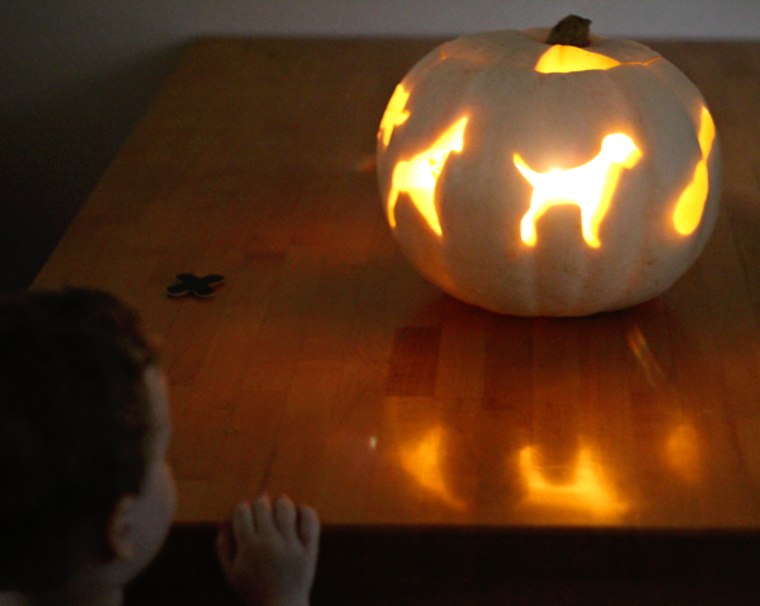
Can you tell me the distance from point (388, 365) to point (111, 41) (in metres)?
1.14

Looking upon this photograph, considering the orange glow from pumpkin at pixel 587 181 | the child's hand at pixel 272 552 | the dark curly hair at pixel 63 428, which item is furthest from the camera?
the orange glow from pumpkin at pixel 587 181

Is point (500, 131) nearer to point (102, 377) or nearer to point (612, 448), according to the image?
point (612, 448)

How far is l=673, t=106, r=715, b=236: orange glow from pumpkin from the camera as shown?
980 millimetres

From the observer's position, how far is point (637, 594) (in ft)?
2.74

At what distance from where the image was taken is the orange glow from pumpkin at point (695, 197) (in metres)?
0.98

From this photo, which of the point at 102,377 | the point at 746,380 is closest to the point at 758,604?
the point at 746,380

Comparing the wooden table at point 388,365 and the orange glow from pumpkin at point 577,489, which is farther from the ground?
the orange glow from pumpkin at point 577,489

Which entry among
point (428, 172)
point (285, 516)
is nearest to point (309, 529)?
point (285, 516)

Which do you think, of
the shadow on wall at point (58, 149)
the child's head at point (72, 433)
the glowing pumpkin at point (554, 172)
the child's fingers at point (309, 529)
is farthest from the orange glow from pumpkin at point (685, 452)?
the shadow on wall at point (58, 149)

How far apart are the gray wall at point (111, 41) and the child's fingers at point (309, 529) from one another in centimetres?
123

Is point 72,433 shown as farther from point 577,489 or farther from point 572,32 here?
point 572,32

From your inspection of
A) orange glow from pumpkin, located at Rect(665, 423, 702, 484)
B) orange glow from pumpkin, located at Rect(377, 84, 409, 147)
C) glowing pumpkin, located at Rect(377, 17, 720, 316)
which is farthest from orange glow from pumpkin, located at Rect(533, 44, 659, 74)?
orange glow from pumpkin, located at Rect(665, 423, 702, 484)

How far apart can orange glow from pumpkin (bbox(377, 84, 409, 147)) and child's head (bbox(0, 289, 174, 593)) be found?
0.38 m

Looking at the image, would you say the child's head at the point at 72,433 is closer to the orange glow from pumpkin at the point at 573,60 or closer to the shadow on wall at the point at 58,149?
the orange glow from pumpkin at the point at 573,60
